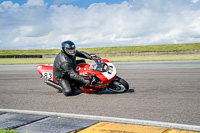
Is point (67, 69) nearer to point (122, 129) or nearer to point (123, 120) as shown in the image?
point (123, 120)

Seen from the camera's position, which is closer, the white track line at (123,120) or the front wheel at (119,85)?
the white track line at (123,120)

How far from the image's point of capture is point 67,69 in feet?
21.7

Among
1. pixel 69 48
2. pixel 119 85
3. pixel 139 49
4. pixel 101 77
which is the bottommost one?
pixel 119 85

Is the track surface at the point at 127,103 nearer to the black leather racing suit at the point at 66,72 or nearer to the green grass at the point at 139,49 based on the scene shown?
the black leather racing suit at the point at 66,72

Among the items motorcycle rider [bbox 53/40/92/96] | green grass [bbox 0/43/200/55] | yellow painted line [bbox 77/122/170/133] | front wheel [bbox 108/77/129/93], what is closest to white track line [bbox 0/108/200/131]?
yellow painted line [bbox 77/122/170/133]

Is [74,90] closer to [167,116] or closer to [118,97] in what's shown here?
[118,97]

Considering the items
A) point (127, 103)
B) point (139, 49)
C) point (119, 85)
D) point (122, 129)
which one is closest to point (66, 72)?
point (119, 85)

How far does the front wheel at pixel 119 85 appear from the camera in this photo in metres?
6.61

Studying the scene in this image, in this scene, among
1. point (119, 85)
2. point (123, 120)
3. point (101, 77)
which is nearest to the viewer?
point (123, 120)

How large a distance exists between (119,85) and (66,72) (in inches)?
60.6

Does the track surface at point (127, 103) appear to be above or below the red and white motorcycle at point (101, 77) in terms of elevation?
below

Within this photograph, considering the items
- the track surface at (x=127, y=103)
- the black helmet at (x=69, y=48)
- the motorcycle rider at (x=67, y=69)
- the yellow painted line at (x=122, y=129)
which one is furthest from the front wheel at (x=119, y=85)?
the yellow painted line at (x=122, y=129)

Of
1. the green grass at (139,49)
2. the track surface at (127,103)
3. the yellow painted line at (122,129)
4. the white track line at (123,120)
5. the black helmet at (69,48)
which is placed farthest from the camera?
the green grass at (139,49)

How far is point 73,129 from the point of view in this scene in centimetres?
362
